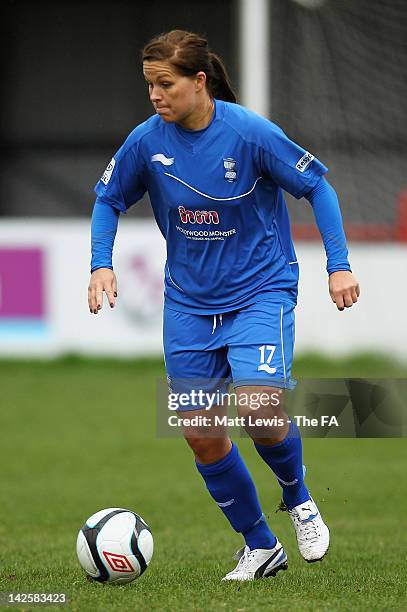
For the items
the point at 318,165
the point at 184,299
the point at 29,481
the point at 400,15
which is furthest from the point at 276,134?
the point at 400,15

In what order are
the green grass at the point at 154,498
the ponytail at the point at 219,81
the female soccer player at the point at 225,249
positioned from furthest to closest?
the ponytail at the point at 219,81 < the female soccer player at the point at 225,249 < the green grass at the point at 154,498

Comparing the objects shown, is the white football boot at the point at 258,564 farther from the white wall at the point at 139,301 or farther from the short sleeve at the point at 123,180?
the white wall at the point at 139,301

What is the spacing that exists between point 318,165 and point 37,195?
17.4 metres

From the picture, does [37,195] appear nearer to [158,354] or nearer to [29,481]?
[158,354]

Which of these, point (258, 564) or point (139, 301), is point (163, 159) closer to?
point (258, 564)

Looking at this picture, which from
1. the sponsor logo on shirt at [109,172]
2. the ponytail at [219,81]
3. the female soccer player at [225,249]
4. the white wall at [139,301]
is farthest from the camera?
the white wall at [139,301]

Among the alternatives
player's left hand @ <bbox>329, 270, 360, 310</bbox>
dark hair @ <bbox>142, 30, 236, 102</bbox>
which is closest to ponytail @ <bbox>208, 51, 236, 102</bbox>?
dark hair @ <bbox>142, 30, 236, 102</bbox>

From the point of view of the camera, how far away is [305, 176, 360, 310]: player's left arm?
4.71 m

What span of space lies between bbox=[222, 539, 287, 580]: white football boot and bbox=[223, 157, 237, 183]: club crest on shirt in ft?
5.08

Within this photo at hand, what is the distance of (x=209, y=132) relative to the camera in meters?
4.88

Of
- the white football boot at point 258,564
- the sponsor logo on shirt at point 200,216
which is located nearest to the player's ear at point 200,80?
the sponsor logo on shirt at point 200,216

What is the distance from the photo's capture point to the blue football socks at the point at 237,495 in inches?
200

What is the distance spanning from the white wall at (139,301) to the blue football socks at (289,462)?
7.62m

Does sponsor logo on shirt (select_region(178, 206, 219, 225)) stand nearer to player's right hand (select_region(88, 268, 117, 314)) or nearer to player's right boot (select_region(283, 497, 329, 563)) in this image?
player's right hand (select_region(88, 268, 117, 314))
